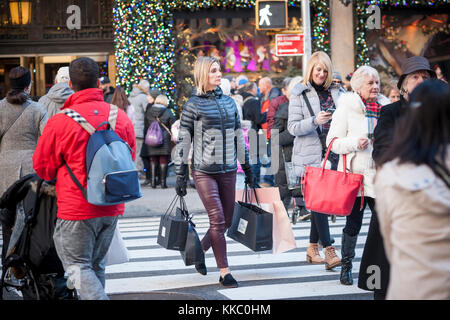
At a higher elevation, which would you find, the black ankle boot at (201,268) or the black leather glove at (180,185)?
the black leather glove at (180,185)

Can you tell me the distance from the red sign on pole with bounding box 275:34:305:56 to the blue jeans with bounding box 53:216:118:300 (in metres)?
10.3

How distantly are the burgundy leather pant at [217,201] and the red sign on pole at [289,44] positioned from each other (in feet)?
27.0

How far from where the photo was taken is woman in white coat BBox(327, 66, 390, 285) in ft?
21.7

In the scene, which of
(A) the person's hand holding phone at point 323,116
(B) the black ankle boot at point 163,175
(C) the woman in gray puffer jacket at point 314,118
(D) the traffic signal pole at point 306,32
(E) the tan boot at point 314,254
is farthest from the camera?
(D) the traffic signal pole at point 306,32

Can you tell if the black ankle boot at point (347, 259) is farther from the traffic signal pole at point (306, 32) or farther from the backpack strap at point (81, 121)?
the traffic signal pole at point (306, 32)

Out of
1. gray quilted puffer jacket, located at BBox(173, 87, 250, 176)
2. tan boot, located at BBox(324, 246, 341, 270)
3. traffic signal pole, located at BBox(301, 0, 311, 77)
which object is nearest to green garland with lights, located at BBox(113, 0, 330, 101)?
traffic signal pole, located at BBox(301, 0, 311, 77)

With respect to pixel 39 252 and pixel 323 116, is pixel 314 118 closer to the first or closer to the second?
pixel 323 116

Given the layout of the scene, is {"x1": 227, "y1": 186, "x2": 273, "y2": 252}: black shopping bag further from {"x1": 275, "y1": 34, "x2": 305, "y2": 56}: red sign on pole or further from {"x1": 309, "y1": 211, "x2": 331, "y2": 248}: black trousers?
{"x1": 275, "y1": 34, "x2": 305, "y2": 56}: red sign on pole

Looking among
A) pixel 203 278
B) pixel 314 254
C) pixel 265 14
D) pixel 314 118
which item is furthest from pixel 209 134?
pixel 265 14

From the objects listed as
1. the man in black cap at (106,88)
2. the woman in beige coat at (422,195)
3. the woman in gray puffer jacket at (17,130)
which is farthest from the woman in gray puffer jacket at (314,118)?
the man in black cap at (106,88)

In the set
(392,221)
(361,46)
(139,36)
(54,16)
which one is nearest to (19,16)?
(54,16)

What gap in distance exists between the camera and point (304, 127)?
764 centimetres

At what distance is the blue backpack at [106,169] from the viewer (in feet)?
15.7
